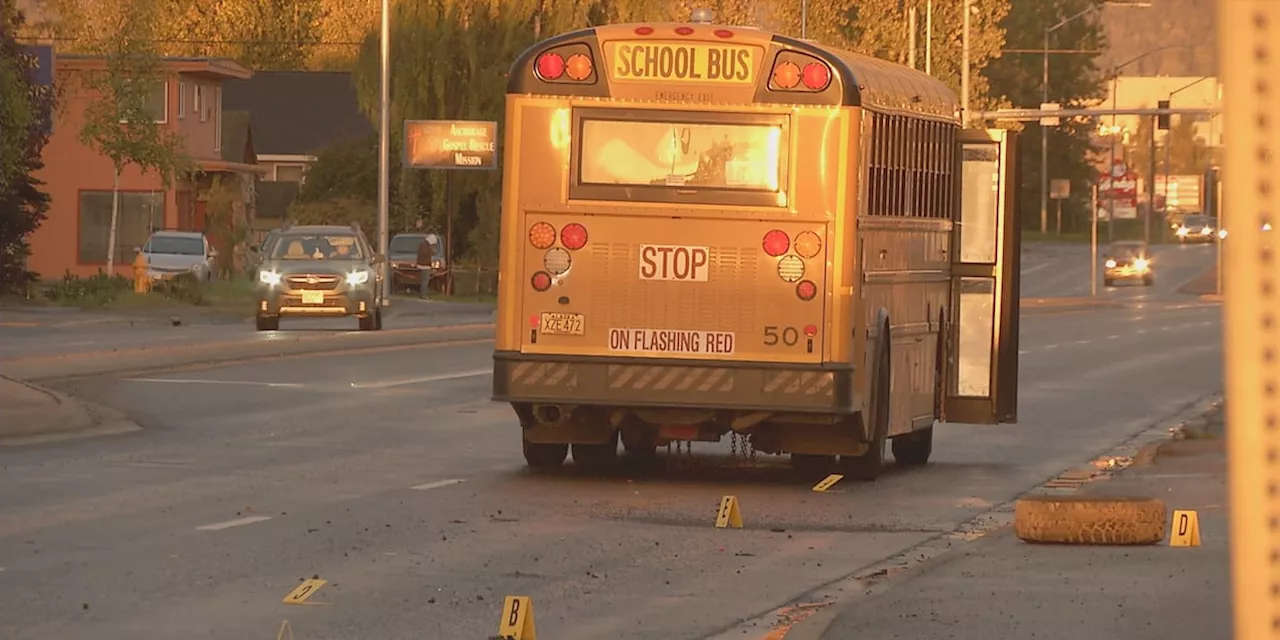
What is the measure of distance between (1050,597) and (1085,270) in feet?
300

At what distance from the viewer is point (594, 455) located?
18.3 meters

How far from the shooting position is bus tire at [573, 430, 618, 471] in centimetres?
1820

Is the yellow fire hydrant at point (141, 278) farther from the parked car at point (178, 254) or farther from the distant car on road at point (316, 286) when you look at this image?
the distant car on road at point (316, 286)

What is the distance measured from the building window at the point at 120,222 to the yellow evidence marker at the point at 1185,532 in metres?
56.9

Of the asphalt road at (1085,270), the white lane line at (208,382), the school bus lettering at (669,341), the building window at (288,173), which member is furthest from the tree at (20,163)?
the building window at (288,173)

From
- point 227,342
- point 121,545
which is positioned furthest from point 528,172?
point 227,342

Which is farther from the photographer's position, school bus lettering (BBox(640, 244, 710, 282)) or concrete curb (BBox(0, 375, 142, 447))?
concrete curb (BBox(0, 375, 142, 447))

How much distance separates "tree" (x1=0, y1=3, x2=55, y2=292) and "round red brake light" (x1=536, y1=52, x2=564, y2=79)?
25.3m

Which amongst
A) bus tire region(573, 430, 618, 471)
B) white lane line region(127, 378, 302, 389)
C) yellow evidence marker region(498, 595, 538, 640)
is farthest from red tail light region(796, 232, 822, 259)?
white lane line region(127, 378, 302, 389)

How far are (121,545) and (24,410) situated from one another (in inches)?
321

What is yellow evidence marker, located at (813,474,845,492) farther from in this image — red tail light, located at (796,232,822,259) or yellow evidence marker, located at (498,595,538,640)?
yellow evidence marker, located at (498,595,538,640)

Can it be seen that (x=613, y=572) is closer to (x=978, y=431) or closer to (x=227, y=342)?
(x=978, y=431)

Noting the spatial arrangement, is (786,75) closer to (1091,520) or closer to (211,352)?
(1091,520)

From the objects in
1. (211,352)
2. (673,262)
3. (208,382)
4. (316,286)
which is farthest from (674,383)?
(316,286)
